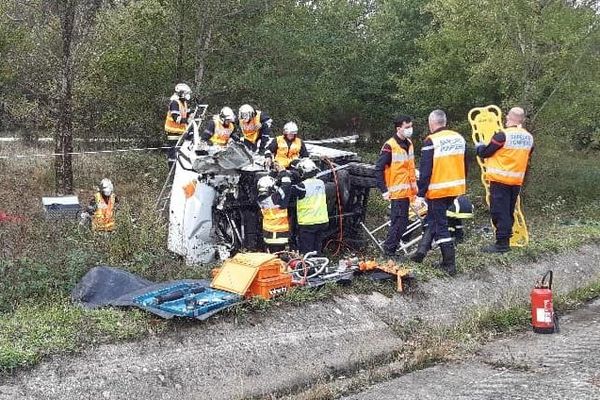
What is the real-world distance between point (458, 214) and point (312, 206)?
2.16 metres

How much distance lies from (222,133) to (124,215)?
3343 mm

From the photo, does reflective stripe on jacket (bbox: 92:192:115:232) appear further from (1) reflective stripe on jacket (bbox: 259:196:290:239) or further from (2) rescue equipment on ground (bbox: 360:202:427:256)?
(2) rescue equipment on ground (bbox: 360:202:427:256)

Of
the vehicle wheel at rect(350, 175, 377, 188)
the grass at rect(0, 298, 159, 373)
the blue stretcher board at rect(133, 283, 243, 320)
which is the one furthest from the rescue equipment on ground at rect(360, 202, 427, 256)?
the grass at rect(0, 298, 159, 373)

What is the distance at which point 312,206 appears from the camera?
9.11 metres

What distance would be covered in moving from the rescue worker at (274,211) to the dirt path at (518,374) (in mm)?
2900

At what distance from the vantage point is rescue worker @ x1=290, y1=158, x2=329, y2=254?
9062mm

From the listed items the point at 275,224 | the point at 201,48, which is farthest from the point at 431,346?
the point at 201,48

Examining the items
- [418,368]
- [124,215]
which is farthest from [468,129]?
[418,368]

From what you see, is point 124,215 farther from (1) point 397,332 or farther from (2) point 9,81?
(2) point 9,81

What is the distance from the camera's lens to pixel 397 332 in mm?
7109

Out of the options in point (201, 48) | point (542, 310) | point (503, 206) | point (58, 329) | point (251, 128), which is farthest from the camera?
point (201, 48)

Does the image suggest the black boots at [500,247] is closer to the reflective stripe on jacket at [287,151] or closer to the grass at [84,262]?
the grass at [84,262]

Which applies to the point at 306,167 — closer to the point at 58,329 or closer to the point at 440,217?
the point at 440,217

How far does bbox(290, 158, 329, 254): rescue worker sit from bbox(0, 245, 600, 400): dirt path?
1.76m
